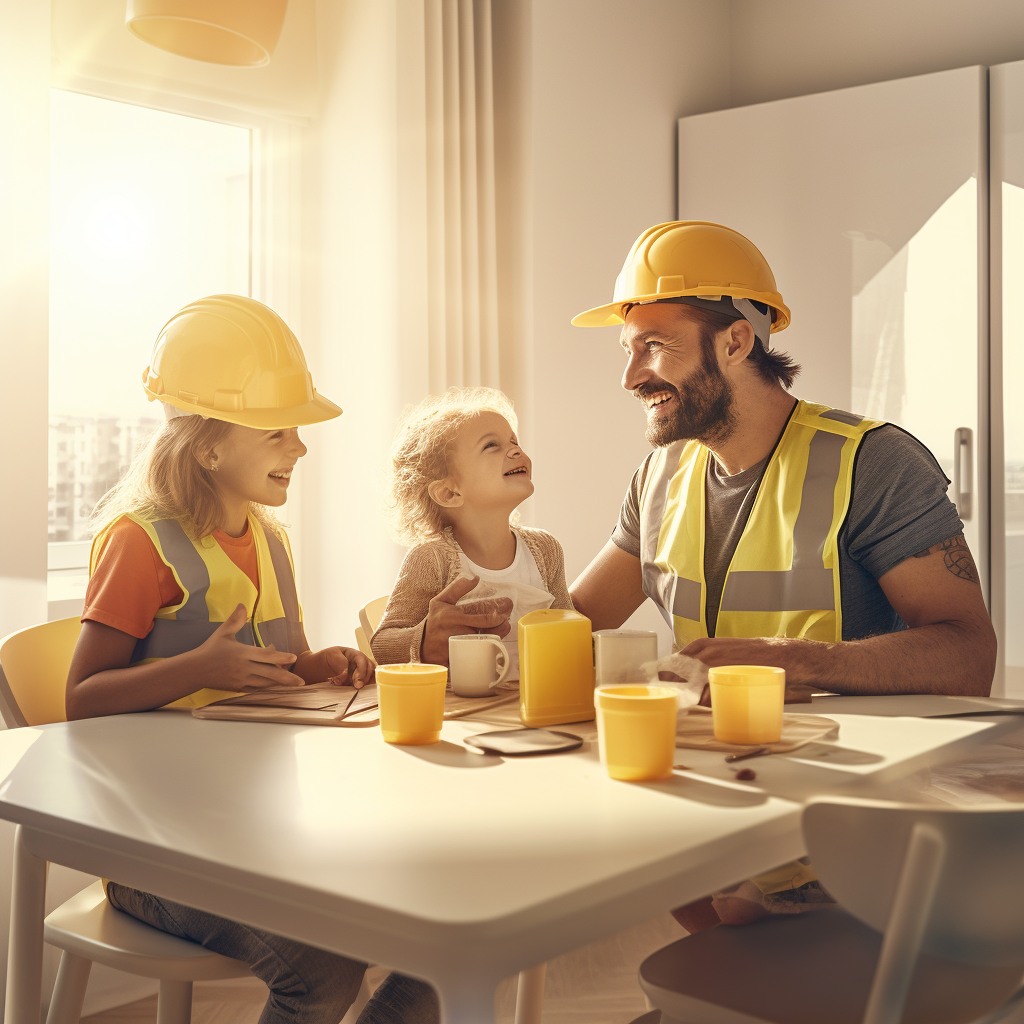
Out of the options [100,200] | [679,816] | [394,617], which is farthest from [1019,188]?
[679,816]

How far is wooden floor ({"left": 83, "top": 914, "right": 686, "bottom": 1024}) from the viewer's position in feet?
7.66

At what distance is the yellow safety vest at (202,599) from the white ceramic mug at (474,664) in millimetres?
392

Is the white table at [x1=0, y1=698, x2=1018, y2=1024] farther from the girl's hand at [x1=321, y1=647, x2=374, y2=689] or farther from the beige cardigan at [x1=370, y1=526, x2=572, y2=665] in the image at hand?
the beige cardigan at [x1=370, y1=526, x2=572, y2=665]

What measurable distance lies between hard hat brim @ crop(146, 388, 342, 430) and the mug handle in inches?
19.6

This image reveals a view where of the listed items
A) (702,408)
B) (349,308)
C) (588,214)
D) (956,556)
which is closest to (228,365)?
(702,408)

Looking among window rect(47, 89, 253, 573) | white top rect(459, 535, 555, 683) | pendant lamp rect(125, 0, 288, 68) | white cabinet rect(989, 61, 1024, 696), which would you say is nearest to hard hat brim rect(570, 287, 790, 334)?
white top rect(459, 535, 555, 683)

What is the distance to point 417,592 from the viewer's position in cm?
189

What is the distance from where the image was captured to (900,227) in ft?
10.5

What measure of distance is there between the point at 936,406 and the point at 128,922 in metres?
2.60

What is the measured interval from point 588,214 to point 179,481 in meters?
1.98

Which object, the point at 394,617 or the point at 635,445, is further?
the point at 635,445

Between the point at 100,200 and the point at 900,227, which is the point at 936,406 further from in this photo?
the point at 100,200

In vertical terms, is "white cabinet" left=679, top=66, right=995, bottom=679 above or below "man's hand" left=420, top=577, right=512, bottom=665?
above

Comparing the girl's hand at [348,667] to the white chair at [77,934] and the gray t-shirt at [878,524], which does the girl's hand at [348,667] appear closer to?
the white chair at [77,934]
